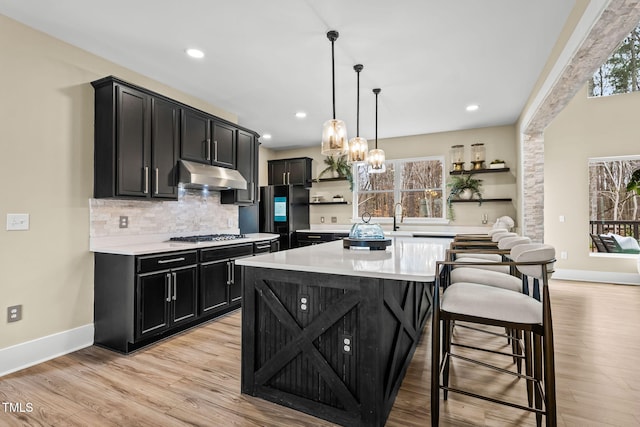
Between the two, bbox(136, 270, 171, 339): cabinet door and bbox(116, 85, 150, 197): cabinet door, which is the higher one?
bbox(116, 85, 150, 197): cabinet door

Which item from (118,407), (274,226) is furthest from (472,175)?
(118,407)

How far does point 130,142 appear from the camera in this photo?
3.07 metres

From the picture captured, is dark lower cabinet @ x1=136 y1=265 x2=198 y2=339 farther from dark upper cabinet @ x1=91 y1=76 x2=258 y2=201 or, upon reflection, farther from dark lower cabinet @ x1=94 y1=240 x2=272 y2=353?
dark upper cabinet @ x1=91 y1=76 x2=258 y2=201

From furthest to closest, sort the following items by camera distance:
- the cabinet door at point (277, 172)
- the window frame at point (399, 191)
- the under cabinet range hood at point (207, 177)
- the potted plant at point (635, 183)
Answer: the cabinet door at point (277, 172) < the window frame at point (399, 191) < the potted plant at point (635, 183) < the under cabinet range hood at point (207, 177)

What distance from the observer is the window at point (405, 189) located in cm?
602

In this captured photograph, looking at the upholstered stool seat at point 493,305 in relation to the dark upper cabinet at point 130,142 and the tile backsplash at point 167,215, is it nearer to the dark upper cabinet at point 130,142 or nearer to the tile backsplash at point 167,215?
the dark upper cabinet at point 130,142

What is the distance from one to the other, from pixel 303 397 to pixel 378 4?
9.06 feet

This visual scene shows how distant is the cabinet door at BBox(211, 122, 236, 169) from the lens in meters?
4.03

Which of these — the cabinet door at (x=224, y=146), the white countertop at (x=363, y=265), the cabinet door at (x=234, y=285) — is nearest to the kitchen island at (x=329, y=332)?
the white countertop at (x=363, y=265)

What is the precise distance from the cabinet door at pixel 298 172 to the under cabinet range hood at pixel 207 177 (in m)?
2.45

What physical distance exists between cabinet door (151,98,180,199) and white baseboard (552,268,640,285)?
6.40 meters

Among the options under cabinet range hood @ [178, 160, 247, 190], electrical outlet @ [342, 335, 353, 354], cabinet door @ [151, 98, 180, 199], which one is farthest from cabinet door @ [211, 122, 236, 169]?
electrical outlet @ [342, 335, 353, 354]

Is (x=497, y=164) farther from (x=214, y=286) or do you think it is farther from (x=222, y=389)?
(x=222, y=389)

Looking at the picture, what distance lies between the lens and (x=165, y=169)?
3.44 m
